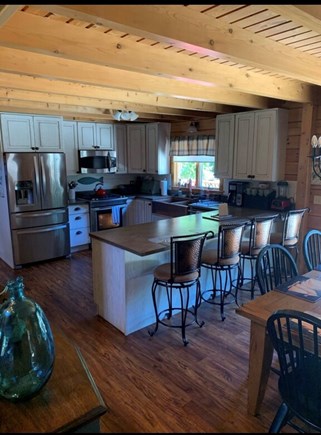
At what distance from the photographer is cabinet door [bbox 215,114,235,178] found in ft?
15.0

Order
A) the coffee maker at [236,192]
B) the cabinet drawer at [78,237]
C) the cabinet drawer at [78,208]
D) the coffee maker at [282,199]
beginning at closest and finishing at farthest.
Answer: the coffee maker at [282,199]
the coffee maker at [236,192]
the cabinet drawer at [78,208]
the cabinet drawer at [78,237]

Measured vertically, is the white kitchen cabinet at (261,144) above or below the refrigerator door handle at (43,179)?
above

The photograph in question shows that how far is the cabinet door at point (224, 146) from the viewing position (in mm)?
4566

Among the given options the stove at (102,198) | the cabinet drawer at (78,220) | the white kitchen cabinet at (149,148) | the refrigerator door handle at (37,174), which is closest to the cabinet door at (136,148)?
the white kitchen cabinet at (149,148)

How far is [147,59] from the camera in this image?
232 centimetres

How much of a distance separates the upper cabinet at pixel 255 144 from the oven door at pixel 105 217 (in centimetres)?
222

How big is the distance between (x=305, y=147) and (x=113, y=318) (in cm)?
308

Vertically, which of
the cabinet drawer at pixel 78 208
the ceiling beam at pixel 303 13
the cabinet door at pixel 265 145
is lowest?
the cabinet drawer at pixel 78 208

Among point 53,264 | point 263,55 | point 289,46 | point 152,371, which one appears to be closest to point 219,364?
point 152,371

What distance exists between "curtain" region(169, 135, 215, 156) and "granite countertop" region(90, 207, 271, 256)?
1.76 m

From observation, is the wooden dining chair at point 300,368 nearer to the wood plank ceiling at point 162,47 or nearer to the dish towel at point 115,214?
the wood plank ceiling at point 162,47

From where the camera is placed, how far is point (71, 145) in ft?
18.4

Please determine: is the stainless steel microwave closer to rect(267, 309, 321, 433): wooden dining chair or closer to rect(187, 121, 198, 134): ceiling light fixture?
rect(187, 121, 198, 134): ceiling light fixture

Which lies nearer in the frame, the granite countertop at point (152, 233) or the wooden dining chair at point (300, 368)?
the wooden dining chair at point (300, 368)
